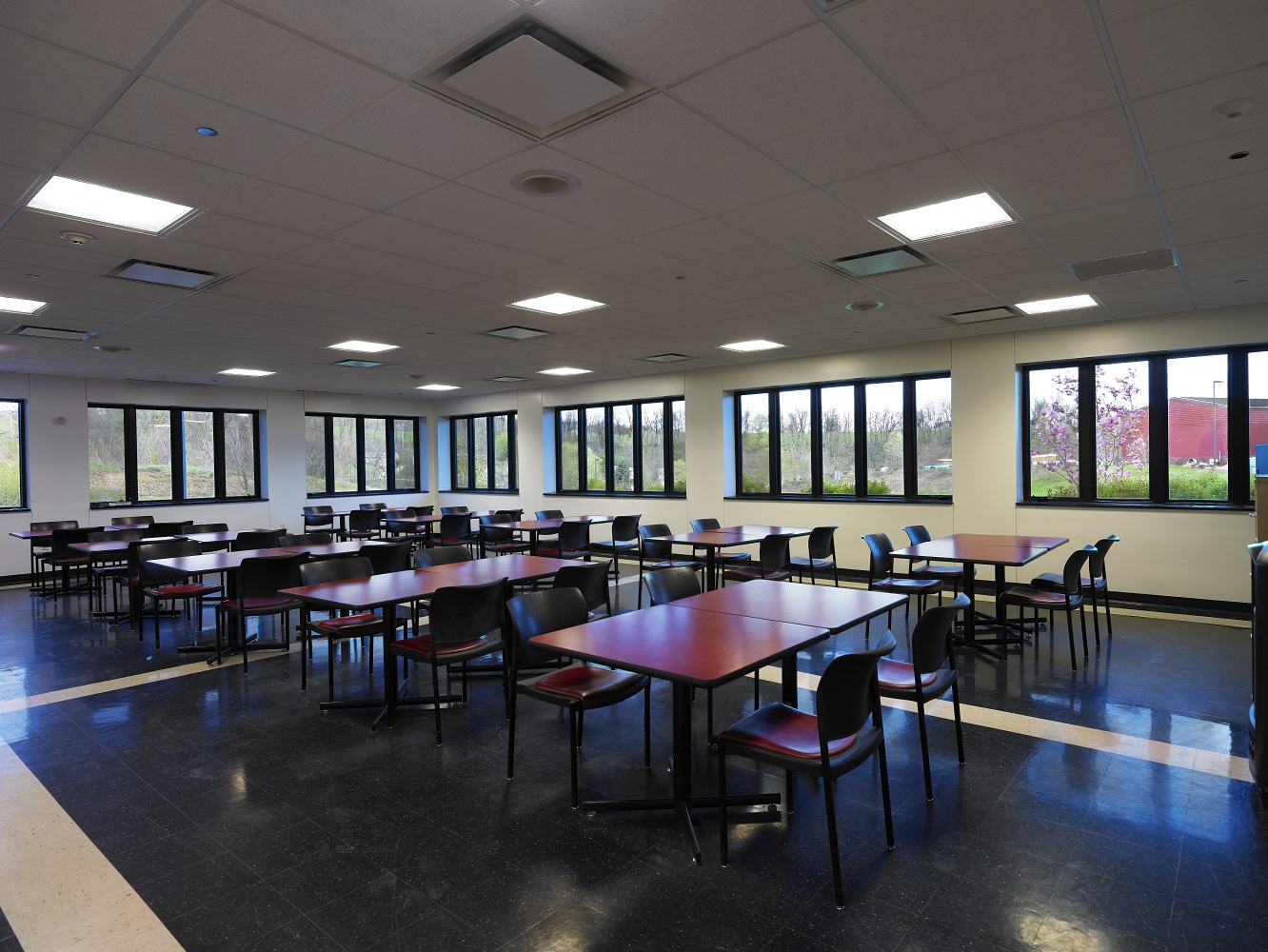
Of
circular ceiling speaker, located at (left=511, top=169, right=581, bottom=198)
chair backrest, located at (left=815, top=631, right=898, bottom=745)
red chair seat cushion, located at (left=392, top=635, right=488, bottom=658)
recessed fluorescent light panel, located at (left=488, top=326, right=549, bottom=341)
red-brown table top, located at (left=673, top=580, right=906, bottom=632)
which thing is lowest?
red chair seat cushion, located at (left=392, top=635, right=488, bottom=658)

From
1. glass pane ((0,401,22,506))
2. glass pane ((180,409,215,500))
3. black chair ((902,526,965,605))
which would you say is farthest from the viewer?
glass pane ((180,409,215,500))

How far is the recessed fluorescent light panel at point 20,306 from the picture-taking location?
5.85m

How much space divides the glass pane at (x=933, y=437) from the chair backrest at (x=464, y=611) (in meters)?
6.55

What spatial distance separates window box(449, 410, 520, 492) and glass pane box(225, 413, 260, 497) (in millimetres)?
3854

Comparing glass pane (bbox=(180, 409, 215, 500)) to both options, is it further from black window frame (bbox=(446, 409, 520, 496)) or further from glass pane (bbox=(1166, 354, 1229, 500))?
glass pane (bbox=(1166, 354, 1229, 500))

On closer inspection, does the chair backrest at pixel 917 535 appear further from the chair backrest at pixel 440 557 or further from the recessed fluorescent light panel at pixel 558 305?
the chair backrest at pixel 440 557

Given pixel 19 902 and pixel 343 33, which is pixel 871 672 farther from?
pixel 19 902

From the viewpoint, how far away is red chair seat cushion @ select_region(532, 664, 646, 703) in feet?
10.4

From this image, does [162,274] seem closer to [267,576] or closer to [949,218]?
[267,576]

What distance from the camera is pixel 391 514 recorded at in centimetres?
1232

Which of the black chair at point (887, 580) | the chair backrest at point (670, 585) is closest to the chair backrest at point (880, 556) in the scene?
the black chair at point (887, 580)

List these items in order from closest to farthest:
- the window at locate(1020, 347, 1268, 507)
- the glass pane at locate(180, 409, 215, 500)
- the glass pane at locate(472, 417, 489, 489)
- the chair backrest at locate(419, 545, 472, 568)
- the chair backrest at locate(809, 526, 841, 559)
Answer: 1. the chair backrest at locate(419, 545, 472, 568)
2. the window at locate(1020, 347, 1268, 507)
3. the chair backrest at locate(809, 526, 841, 559)
4. the glass pane at locate(180, 409, 215, 500)
5. the glass pane at locate(472, 417, 489, 489)

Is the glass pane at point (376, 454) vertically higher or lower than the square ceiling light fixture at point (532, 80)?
lower

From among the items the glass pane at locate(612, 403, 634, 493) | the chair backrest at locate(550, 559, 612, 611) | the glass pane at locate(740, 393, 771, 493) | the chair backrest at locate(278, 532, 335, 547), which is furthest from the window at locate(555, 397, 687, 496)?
the chair backrest at locate(550, 559, 612, 611)
